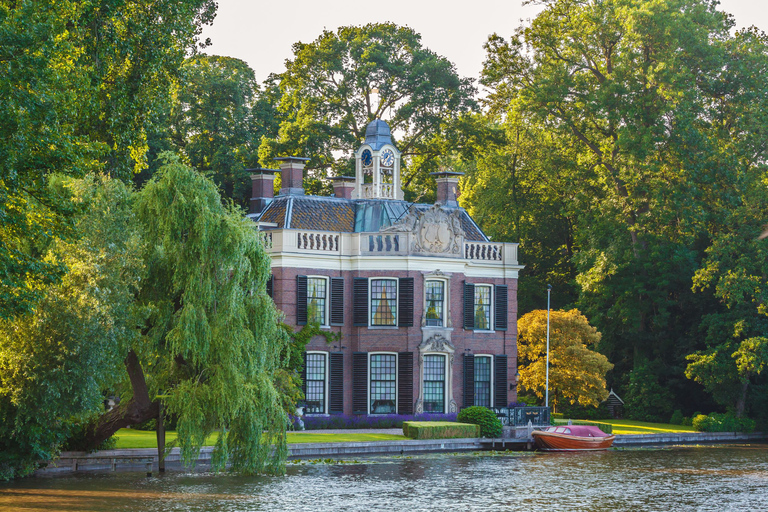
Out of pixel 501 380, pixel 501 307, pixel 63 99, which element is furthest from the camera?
pixel 501 307

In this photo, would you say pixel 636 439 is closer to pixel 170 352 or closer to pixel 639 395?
pixel 639 395

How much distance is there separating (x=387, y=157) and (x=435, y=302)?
6.69 m

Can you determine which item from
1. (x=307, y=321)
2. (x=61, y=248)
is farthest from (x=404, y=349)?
(x=61, y=248)

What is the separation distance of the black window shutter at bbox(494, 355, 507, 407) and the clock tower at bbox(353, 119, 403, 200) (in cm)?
785

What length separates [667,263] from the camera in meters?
51.7

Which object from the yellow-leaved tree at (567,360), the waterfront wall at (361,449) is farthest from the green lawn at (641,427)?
the yellow-leaved tree at (567,360)

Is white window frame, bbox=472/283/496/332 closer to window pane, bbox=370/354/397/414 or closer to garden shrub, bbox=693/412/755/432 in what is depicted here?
window pane, bbox=370/354/397/414

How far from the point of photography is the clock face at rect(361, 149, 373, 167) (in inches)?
1827

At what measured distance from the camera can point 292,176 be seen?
1810 inches

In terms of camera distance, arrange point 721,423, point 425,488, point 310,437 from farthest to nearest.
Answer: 1. point 721,423
2. point 310,437
3. point 425,488

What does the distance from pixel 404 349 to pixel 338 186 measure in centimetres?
886

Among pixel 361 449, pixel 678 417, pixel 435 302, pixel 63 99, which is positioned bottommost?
pixel 361 449

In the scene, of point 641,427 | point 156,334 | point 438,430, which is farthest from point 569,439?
point 156,334

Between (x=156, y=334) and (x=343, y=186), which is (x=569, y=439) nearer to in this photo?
(x=343, y=186)
